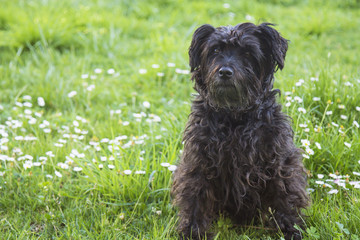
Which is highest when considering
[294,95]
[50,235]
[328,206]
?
[294,95]

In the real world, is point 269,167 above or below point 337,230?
above

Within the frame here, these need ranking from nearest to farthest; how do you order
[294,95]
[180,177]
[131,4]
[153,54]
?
1. [180,177]
2. [294,95]
3. [153,54]
4. [131,4]

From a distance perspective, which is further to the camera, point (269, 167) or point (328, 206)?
point (328, 206)

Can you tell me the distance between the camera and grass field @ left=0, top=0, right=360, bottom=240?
3.30 metres

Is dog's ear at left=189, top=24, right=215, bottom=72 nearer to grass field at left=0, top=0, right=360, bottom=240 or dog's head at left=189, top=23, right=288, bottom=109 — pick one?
dog's head at left=189, top=23, right=288, bottom=109

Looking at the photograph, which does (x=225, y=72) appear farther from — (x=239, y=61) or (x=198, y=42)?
(x=198, y=42)

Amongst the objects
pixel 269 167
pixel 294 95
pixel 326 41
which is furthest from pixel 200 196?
pixel 326 41

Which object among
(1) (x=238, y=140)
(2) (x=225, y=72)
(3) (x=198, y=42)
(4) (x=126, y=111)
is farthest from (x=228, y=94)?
(4) (x=126, y=111)

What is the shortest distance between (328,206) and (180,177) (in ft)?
3.62

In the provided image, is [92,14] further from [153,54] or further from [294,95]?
[294,95]

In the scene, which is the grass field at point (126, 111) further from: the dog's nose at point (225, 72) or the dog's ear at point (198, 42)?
the dog's nose at point (225, 72)

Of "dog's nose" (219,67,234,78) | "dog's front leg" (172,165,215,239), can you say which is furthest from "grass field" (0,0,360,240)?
"dog's nose" (219,67,234,78)

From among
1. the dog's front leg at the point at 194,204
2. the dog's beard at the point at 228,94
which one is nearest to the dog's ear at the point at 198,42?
the dog's beard at the point at 228,94

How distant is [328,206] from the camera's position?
3.23 meters
